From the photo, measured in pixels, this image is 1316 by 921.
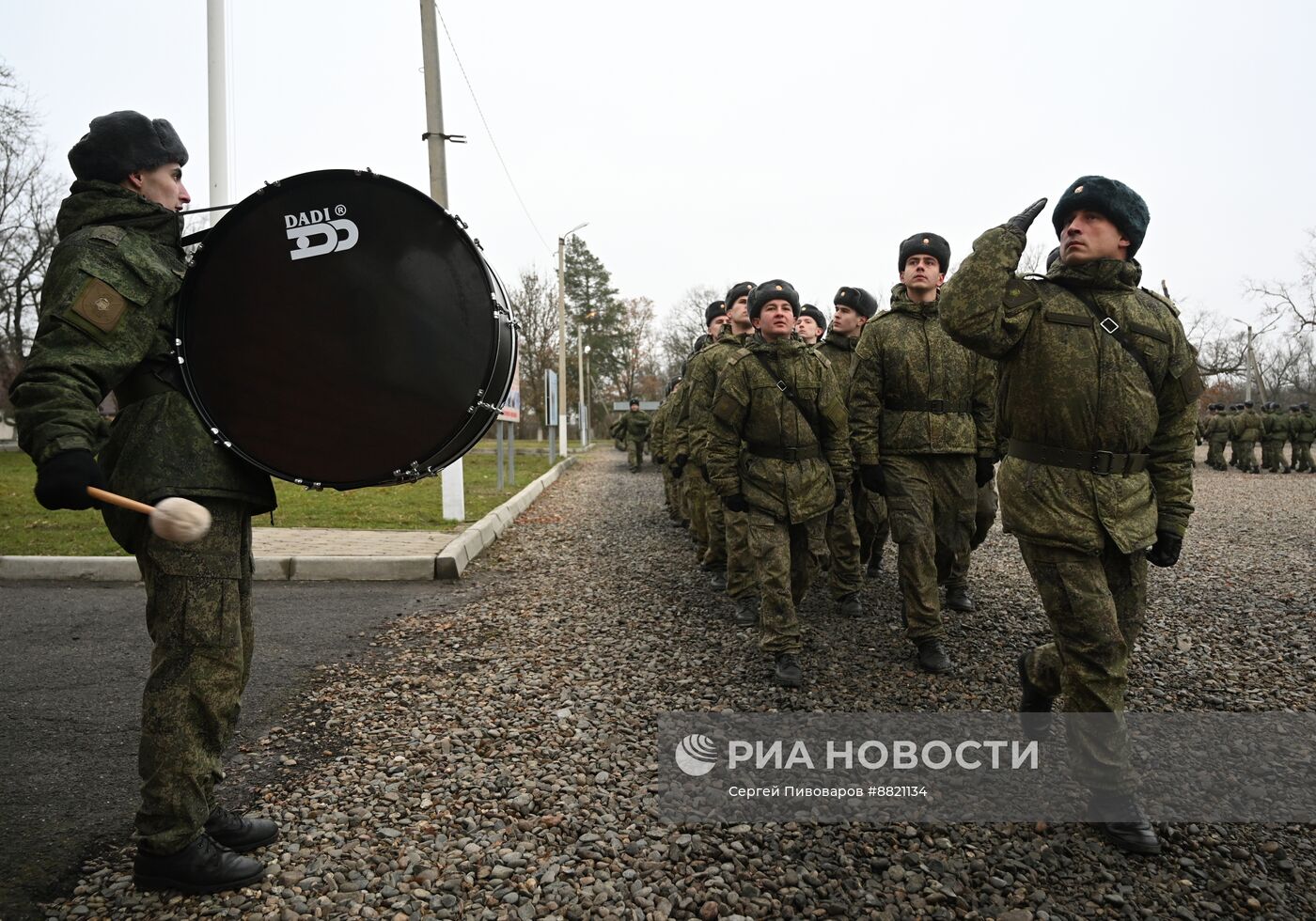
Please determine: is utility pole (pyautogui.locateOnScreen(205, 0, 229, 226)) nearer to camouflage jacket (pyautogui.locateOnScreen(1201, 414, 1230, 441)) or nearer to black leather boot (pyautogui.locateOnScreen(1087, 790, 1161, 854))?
black leather boot (pyautogui.locateOnScreen(1087, 790, 1161, 854))

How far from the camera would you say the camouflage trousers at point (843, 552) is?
602 cm

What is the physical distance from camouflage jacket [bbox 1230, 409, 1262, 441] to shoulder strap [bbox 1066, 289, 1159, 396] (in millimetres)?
23435

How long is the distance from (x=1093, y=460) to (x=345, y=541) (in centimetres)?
675

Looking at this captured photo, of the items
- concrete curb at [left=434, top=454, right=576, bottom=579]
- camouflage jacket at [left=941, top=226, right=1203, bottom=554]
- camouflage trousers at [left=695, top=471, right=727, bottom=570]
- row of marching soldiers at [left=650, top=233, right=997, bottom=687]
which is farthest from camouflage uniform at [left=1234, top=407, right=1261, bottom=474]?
camouflage jacket at [left=941, top=226, right=1203, bottom=554]

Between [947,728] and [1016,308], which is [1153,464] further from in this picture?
[947,728]

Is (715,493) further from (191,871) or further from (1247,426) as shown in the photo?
(1247,426)

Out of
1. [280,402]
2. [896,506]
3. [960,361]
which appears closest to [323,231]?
[280,402]

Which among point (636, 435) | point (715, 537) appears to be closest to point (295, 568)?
point (715, 537)

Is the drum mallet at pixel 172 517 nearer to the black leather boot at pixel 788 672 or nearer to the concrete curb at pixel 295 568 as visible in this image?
the black leather boot at pixel 788 672

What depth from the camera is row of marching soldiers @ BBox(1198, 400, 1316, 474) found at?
22.3 meters

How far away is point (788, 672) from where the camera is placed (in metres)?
4.32

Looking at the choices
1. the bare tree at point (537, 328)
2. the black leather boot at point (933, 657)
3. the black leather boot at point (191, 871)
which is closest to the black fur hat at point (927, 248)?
the black leather boot at point (933, 657)

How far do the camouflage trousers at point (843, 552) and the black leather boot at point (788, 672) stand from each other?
166 centimetres

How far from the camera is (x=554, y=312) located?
46344mm
